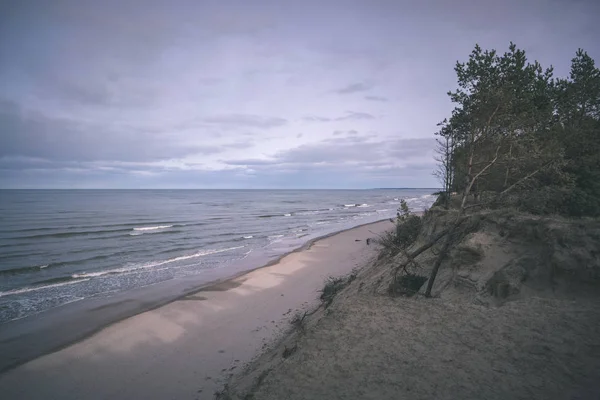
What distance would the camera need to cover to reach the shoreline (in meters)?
8.94

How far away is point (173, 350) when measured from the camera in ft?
28.3

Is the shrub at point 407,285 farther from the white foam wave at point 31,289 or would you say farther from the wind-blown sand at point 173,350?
the white foam wave at point 31,289

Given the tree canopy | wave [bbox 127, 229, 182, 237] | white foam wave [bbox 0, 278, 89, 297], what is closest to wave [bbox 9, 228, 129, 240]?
wave [bbox 127, 229, 182, 237]

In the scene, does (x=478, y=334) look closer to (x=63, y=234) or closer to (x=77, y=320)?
(x=77, y=320)

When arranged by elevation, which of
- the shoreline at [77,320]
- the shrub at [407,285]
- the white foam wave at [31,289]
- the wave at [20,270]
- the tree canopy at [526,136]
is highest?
the tree canopy at [526,136]

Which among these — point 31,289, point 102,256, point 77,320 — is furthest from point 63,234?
point 77,320

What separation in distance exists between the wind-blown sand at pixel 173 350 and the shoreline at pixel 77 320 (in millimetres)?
475

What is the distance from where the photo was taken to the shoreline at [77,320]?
8.94m

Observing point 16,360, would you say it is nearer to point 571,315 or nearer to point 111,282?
point 111,282

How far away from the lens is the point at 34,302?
12.6 m

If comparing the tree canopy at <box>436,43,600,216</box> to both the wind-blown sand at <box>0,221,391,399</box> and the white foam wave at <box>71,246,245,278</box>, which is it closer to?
the wind-blown sand at <box>0,221,391,399</box>

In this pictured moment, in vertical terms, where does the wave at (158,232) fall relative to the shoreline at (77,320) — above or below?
above

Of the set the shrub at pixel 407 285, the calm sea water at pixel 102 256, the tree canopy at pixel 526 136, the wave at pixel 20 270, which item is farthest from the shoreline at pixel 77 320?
the tree canopy at pixel 526 136

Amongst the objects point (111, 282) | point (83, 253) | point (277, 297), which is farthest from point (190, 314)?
point (83, 253)
